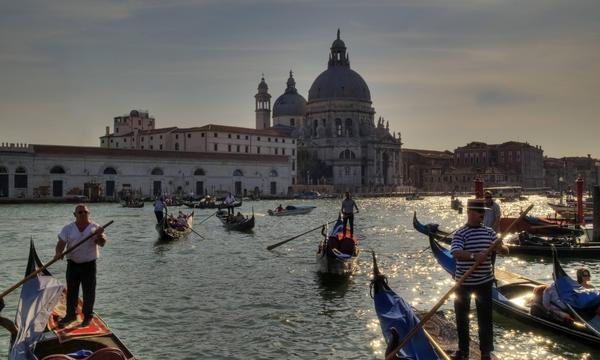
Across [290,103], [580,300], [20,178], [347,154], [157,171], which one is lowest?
[580,300]

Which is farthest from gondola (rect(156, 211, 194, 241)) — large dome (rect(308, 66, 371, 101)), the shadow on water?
large dome (rect(308, 66, 371, 101))

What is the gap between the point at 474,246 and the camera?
206 inches

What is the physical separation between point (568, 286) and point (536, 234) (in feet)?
35.0

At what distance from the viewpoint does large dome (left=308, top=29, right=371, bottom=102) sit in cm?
9150

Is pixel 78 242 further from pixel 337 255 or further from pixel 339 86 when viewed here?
pixel 339 86

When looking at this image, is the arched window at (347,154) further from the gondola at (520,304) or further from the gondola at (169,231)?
the gondola at (520,304)

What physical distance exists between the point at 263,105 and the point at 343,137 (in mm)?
19017

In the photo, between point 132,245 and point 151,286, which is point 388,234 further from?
point 151,286

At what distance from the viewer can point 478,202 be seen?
207 inches

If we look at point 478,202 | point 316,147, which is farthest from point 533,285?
point 316,147

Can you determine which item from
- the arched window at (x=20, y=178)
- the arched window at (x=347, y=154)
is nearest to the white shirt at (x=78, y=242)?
the arched window at (x=20, y=178)

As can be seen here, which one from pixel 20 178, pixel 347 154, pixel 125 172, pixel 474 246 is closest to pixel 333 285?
pixel 474 246

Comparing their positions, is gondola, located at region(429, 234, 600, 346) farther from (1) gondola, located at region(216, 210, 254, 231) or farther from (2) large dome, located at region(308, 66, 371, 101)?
(2) large dome, located at region(308, 66, 371, 101)

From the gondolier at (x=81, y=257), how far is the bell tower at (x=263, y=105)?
96.2 metres
